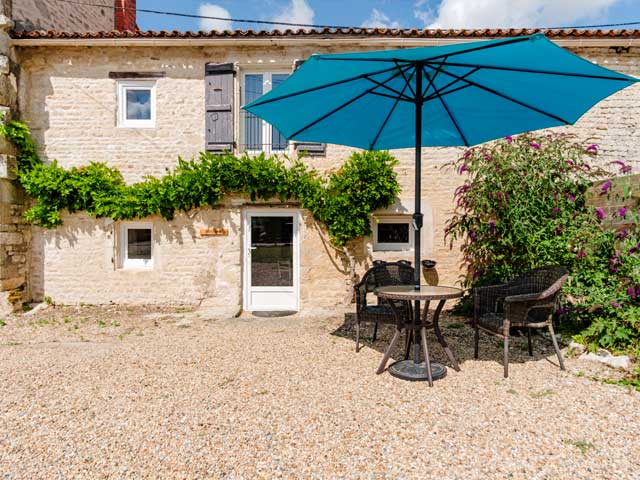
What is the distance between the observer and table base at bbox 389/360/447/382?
3457mm

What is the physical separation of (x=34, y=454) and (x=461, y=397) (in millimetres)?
2821

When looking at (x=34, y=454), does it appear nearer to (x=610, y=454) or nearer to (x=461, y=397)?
(x=461, y=397)

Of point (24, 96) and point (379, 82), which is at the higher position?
point (24, 96)

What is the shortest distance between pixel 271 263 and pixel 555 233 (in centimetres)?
420

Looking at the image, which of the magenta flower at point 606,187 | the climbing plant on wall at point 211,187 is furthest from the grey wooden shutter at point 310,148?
the magenta flower at point 606,187

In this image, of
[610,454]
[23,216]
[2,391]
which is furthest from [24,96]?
[610,454]

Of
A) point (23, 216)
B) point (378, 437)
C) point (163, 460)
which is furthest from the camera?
point (23, 216)

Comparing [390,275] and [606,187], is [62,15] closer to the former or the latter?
[390,275]

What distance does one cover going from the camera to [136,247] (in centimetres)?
704

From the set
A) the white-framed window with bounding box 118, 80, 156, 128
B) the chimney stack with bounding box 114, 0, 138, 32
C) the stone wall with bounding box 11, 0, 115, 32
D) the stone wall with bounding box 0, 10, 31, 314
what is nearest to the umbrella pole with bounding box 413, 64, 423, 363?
the white-framed window with bounding box 118, 80, 156, 128

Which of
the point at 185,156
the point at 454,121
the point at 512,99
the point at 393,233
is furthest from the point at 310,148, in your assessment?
the point at 512,99

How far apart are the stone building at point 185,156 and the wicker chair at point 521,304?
2.63m

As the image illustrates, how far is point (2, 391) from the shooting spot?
3.35 meters

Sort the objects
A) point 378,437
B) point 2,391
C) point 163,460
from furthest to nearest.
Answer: point 2,391, point 378,437, point 163,460
